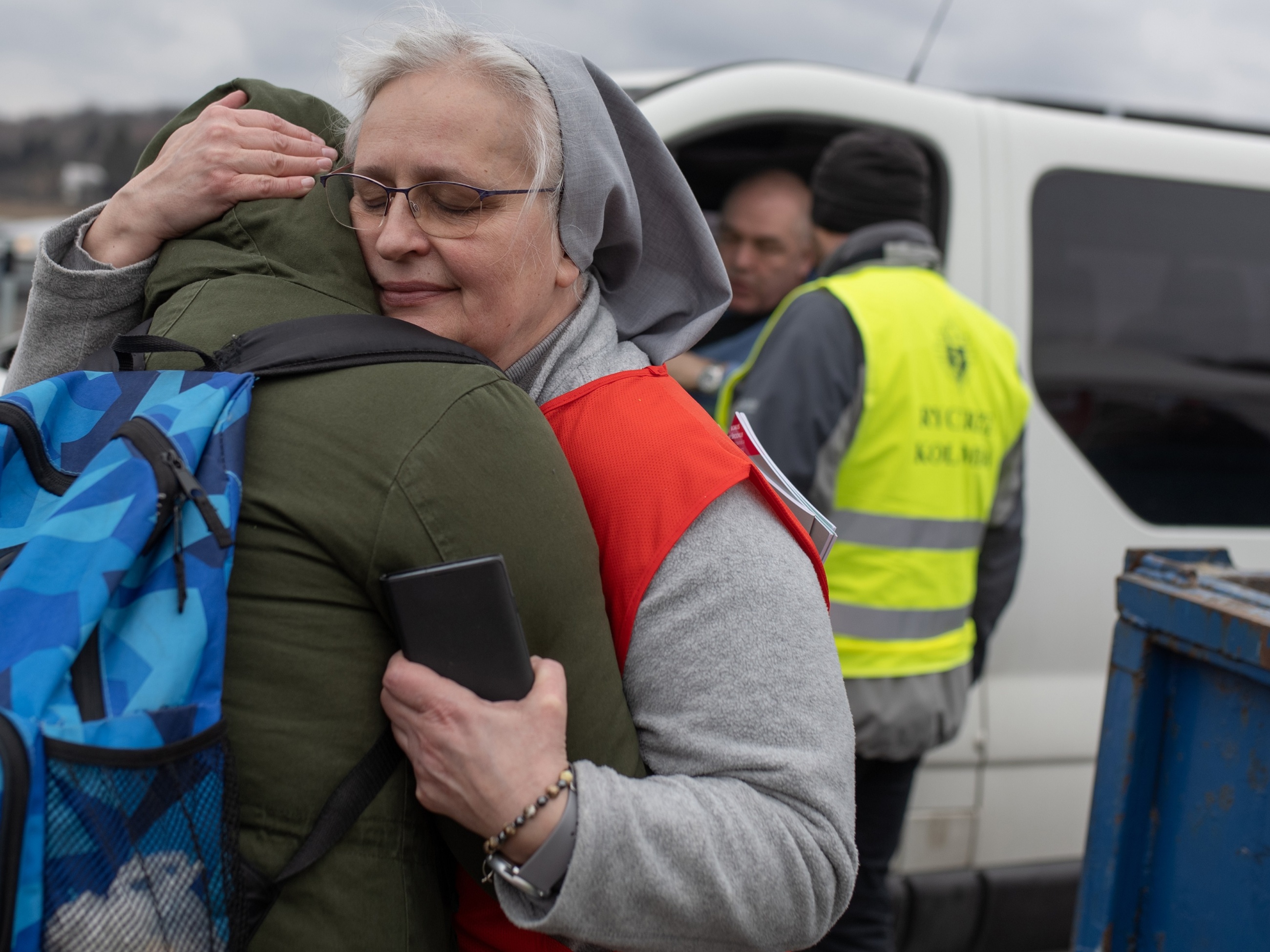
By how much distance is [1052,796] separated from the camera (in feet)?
9.11

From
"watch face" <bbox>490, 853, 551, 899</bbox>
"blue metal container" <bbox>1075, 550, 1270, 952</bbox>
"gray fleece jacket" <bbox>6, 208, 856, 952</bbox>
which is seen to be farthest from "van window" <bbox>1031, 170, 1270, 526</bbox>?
"watch face" <bbox>490, 853, 551, 899</bbox>

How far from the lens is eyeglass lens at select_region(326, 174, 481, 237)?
48.6 inches

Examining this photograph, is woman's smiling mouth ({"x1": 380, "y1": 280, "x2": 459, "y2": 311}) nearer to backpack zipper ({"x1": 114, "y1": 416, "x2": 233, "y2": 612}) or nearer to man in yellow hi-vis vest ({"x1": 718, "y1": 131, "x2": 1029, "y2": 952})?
backpack zipper ({"x1": 114, "y1": 416, "x2": 233, "y2": 612})

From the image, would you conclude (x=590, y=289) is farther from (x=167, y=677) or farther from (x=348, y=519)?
(x=167, y=677)

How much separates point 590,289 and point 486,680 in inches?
23.9

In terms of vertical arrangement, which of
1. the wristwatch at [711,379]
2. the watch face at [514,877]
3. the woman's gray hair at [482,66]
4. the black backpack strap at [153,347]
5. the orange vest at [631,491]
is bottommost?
the watch face at [514,877]

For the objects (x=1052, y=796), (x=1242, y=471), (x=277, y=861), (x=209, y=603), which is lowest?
(x=1052, y=796)

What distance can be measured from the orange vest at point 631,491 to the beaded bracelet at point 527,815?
14 cm

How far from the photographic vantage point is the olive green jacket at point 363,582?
3.01ft

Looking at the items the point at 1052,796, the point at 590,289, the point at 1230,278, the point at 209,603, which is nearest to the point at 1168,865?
the point at 1052,796

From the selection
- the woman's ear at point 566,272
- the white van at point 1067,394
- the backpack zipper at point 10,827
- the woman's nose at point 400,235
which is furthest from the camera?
the white van at point 1067,394

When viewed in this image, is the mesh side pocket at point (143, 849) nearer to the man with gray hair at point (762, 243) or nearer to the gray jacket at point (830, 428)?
the gray jacket at point (830, 428)

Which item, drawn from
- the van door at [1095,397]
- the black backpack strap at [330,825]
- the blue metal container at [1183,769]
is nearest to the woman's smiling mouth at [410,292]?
the black backpack strap at [330,825]

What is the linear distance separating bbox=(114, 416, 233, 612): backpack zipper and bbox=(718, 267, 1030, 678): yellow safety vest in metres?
1.57
